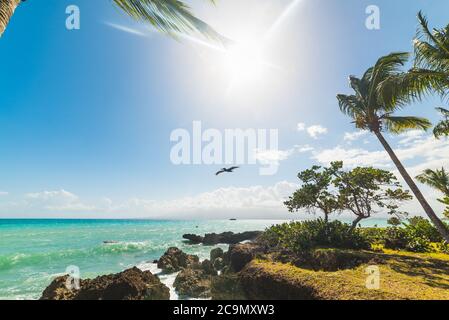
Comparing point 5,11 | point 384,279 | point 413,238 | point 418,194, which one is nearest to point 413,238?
point 413,238

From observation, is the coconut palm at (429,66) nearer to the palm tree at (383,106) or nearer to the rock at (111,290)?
the palm tree at (383,106)

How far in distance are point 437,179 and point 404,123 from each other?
10726 millimetres

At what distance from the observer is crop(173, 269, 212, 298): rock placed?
37.3 feet

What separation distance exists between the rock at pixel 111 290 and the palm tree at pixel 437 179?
22119 millimetres

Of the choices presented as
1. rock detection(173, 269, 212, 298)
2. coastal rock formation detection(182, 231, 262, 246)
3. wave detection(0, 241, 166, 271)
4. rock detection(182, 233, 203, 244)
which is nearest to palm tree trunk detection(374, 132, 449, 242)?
rock detection(173, 269, 212, 298)

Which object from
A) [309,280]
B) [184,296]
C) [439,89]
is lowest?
[184,296]

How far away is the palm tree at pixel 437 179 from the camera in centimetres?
1889

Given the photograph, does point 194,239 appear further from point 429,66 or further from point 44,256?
point 429,66

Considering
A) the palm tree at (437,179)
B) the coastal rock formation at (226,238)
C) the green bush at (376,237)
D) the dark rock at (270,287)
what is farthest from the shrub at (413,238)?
the coastal rock formation at (226,238)
